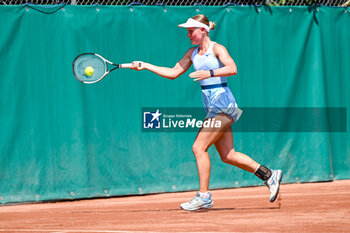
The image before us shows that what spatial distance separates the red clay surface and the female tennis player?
241mm

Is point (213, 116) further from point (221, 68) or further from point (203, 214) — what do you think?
point (203, 214)

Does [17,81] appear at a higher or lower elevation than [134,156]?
higher

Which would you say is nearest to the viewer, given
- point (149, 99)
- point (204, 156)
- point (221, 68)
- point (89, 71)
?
point (221, 68)

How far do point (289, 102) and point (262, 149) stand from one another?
Result: 70cm

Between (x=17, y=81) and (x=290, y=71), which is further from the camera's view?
(x=290, y=71)

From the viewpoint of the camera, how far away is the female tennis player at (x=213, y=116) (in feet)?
17.5

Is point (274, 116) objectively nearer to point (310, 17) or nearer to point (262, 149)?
point (262, 149)

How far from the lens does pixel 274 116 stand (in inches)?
294

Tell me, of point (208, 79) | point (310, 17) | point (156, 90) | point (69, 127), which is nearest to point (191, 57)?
point (208, 79)

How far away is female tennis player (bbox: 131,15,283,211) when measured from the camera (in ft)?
17.5

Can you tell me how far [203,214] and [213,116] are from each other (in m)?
0.89

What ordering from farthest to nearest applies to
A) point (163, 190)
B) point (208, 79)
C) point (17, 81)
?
1. point (163, 190)
2. point (17, 81)
3. point (208, 79)

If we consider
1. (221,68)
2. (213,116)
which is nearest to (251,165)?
(213,116)

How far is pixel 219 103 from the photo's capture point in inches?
213
